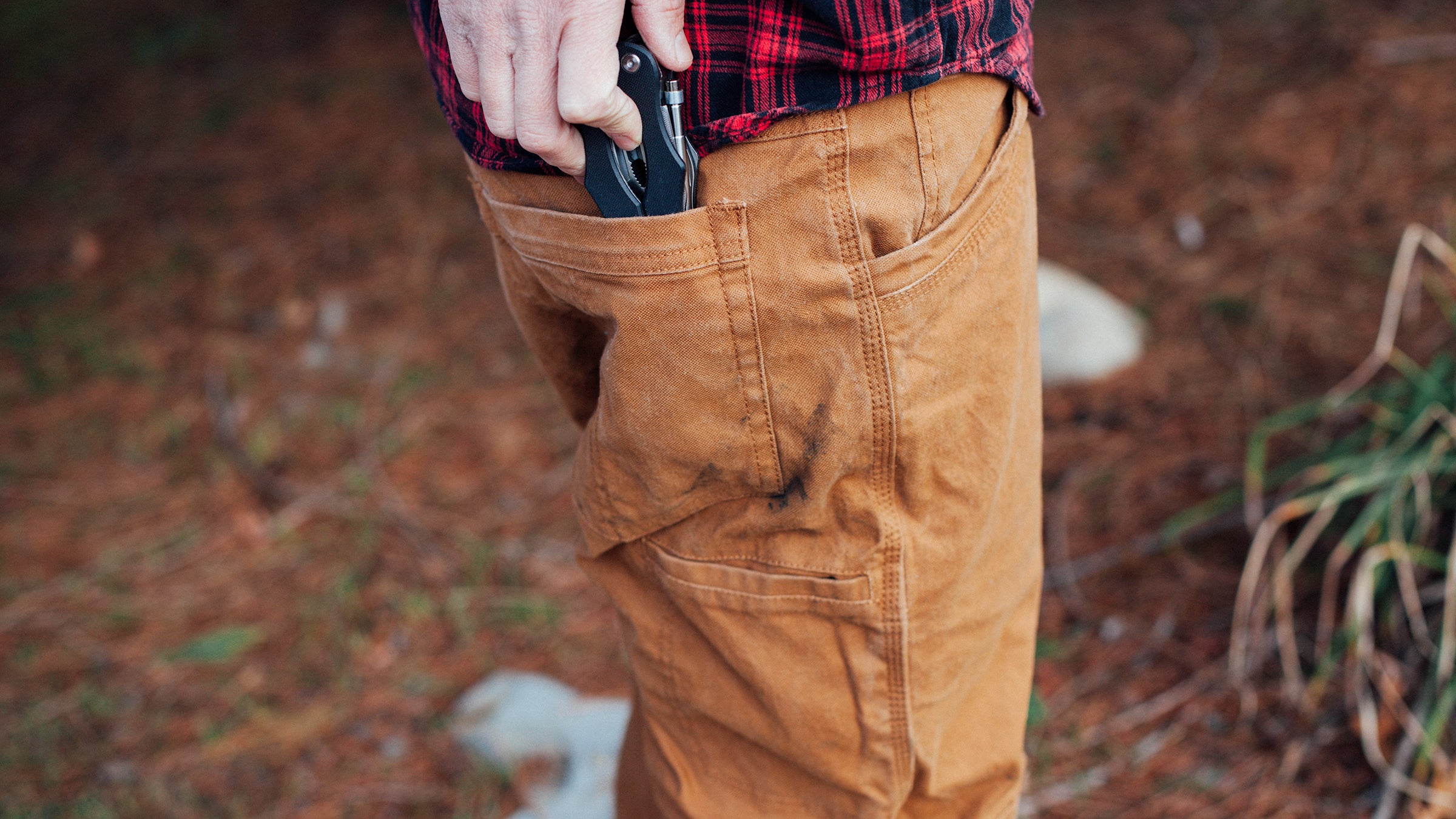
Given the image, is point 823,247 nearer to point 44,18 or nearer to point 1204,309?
point 1204,309

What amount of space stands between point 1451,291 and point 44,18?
20.4ft

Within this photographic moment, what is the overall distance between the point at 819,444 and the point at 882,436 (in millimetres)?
56

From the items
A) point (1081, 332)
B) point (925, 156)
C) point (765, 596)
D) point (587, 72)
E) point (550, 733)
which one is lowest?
Answer: point (550, 733)

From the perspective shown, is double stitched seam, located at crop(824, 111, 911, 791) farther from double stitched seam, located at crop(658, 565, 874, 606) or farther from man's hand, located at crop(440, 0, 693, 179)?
man's hand, located at crop(440, 0, 693, 179)

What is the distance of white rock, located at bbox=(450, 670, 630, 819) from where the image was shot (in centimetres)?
162

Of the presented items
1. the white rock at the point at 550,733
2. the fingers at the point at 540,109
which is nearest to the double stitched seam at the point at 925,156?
the fingers at the point at 540,109

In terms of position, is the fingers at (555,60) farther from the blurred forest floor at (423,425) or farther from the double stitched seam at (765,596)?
the blurred forest floor at (423,425)

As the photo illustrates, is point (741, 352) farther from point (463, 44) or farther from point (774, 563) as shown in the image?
point (463, 44)

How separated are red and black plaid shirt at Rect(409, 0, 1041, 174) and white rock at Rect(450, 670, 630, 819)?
117 cm

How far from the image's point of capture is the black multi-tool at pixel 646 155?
71cm

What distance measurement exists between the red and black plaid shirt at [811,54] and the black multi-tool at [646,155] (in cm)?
2

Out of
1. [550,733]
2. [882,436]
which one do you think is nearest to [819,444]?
[882,436]

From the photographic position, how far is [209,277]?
3.18m

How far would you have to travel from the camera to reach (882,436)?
2.60 feet
